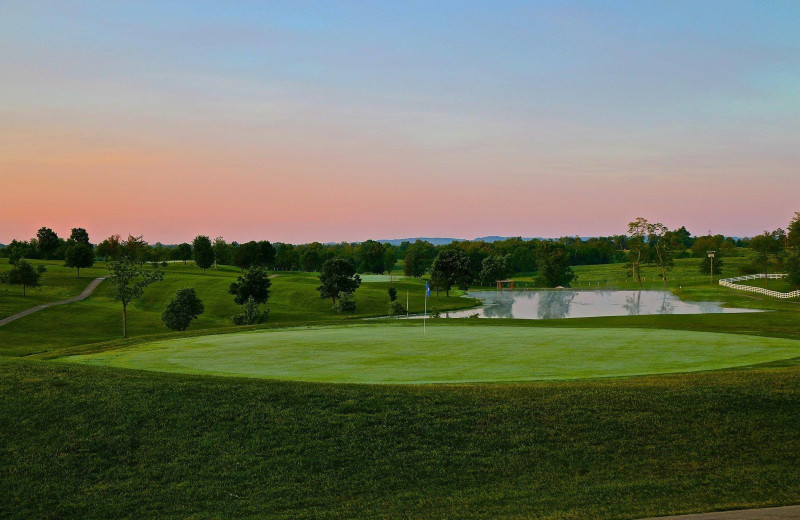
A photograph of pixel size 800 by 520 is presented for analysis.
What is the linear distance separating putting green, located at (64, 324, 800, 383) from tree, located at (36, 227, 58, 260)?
11690cm

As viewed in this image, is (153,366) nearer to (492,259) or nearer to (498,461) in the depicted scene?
(498,461)

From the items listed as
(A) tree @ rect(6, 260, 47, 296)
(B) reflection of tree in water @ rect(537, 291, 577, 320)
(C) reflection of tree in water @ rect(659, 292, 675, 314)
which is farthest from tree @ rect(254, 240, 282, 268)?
(C) reflection of tree in water @ rect(659, 292, 675, 314)

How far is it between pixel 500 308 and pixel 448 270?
24.4m

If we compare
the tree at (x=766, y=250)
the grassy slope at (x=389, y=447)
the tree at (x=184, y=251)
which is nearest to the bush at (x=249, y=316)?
the grassy slope at (x=389, y=447)

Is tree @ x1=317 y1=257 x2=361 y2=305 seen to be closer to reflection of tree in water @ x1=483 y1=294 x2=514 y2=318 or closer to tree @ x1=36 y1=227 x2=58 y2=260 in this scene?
reflection of tree in water @ x1=483 y1=294 x2=514 y2=318

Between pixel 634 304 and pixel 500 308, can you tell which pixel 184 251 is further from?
pixel 634 304

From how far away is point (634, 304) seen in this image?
8200 centimetres

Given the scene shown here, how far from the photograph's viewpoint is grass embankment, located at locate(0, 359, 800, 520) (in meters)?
9.52

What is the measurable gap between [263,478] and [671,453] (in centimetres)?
724

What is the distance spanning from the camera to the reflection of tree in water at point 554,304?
2736 inches

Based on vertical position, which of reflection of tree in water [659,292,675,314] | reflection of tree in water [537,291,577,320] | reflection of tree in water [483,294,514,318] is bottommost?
reflection of tree in water [483,294,514,318]

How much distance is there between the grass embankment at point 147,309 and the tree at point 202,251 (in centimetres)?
627

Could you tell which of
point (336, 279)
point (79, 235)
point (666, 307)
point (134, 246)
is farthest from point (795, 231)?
point (79, 235)

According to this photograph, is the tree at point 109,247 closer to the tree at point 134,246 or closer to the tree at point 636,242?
the tree at point 134,246
